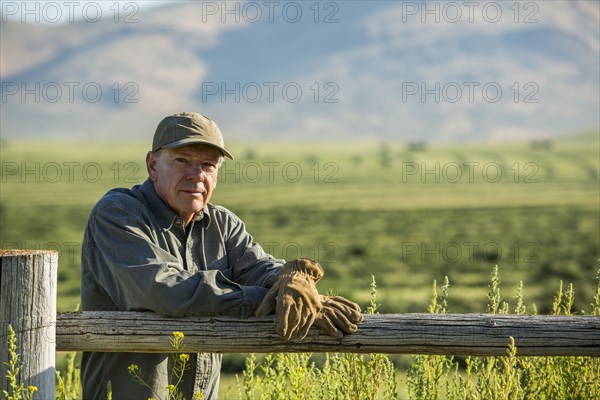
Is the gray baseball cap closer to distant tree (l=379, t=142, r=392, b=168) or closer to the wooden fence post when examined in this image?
the wooden fence post

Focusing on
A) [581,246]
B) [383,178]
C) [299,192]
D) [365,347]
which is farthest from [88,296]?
[383,178]

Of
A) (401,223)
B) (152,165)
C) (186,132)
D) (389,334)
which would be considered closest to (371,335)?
(389,334)

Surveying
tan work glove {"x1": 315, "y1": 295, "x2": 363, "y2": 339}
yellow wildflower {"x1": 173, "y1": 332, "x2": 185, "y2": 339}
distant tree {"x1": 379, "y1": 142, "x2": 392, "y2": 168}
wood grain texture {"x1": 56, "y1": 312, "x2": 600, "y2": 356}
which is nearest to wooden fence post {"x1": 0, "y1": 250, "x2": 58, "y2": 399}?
wood grain texture {"x1": 56, "y1": 312, "x2": 600, "y2": 356}

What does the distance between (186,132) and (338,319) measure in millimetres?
1089

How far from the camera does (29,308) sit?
3.49 metres

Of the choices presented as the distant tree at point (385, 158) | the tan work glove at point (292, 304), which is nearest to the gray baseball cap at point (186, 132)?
the tan work glove at point (292, 304)

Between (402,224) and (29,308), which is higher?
(402,224)

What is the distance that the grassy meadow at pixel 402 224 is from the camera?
2519 cm

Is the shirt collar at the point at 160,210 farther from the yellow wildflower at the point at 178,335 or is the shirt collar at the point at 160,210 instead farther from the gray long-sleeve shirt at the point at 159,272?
the yellow wildflower at the point at 178,335

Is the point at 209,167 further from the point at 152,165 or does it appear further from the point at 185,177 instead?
the point at 152,165

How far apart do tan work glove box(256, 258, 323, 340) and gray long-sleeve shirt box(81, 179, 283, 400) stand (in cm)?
9

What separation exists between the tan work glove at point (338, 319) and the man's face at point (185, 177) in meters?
0.81

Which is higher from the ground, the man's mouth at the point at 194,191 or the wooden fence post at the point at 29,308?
the man's mouth at the point at 194,191

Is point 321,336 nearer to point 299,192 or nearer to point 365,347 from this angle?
point 365,347
